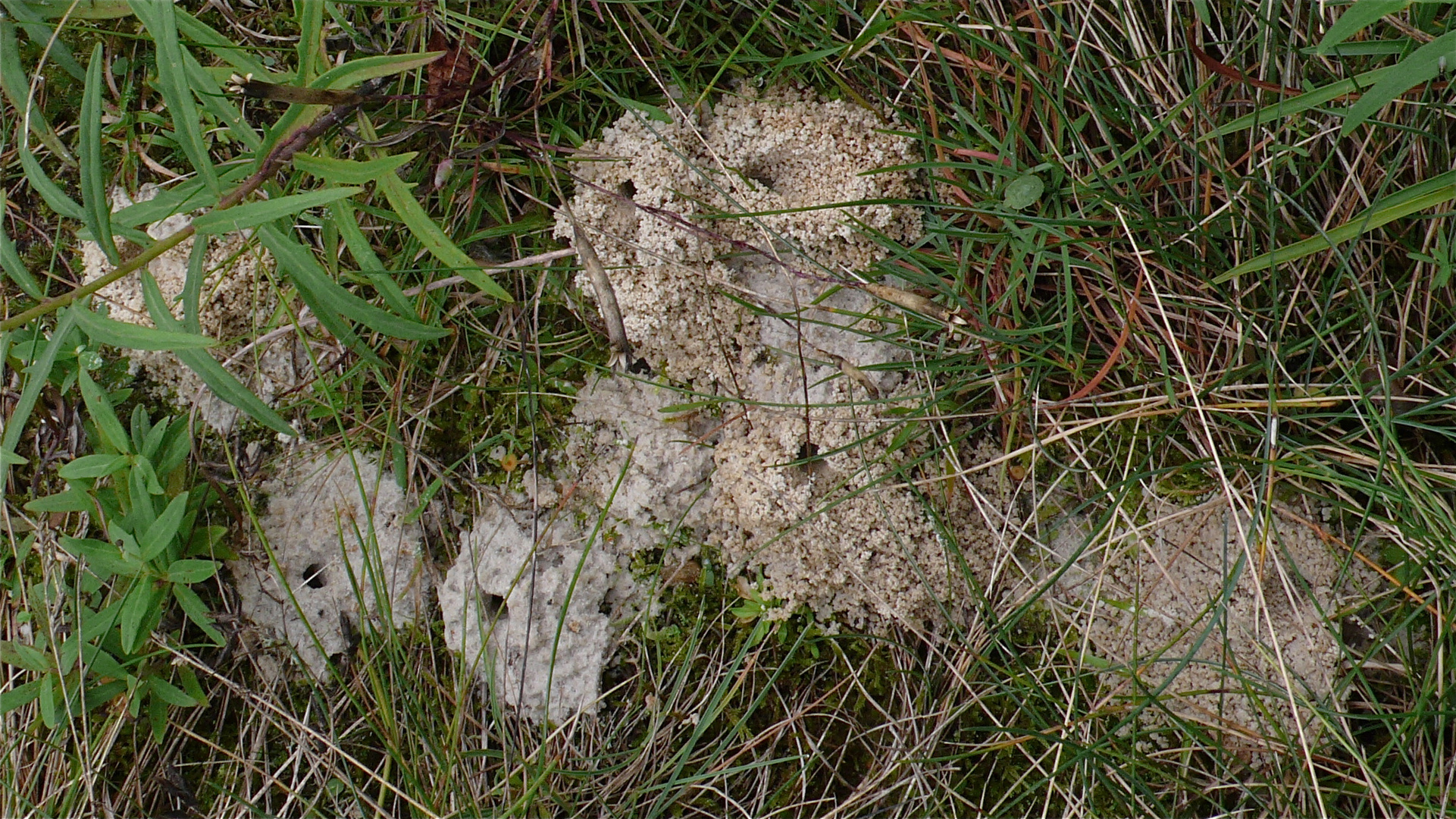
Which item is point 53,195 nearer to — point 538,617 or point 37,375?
point 37,375

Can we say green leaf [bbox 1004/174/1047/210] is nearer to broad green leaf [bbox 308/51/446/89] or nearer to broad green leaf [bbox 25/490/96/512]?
broad green leaf [bbox 308/51/446/89]

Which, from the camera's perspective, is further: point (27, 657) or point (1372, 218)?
point (27, 657)

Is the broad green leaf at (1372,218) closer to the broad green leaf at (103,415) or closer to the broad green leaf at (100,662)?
the broad green leaf at (103,415)

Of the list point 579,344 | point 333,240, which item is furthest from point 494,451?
point 333,240

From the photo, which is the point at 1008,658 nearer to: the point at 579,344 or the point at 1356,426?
the point at 1356,426

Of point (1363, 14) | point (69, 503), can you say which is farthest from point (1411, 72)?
point (69, 503)

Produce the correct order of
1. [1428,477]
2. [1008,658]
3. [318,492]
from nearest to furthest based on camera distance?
[1428,477] < [1008,658] < [318,492]

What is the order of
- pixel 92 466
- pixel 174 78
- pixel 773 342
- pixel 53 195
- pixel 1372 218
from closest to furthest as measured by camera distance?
pixel 174 78 → pixel 53 195 → pixel 1372 218 → pixel 92 466 → pixel 773 342
